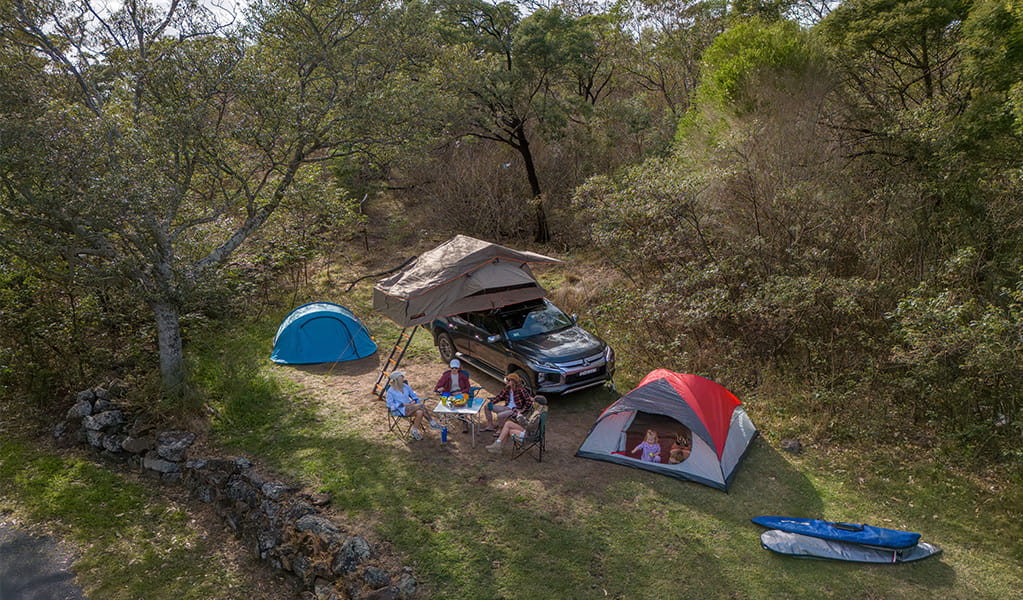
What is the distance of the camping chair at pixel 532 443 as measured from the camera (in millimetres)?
8445

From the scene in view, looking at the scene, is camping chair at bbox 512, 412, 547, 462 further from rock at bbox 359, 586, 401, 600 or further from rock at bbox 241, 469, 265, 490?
rock at bbox 241, 469, 265, 490

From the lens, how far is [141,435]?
33.8 feet

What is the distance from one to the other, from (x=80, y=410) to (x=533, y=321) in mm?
8594

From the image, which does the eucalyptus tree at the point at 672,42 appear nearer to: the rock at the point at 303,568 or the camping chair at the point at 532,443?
the camping chair at the point at 532,443

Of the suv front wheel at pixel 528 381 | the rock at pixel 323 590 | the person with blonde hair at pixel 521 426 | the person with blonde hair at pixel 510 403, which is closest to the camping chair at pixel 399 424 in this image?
the person with blonde hair at pixel 510 403

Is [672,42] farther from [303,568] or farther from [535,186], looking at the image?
[303,568]

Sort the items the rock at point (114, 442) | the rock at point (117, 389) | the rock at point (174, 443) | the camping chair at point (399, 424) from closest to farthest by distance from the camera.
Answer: the camping chair at point (399, 424) < the rock at point (174, 443) < the rock at point (114, 442) < the rock at point (117, 389)

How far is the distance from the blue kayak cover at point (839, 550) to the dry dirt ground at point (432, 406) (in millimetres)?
2320

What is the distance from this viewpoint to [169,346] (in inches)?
435

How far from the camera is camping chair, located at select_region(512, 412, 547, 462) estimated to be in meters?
8.45

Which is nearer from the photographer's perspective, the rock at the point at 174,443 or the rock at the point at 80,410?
the rock at the point at 174,443

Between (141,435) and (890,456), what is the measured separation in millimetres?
12072

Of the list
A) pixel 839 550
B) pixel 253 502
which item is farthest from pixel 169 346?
pixel 839 550

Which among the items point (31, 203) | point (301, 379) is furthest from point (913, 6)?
point (31, 203)
